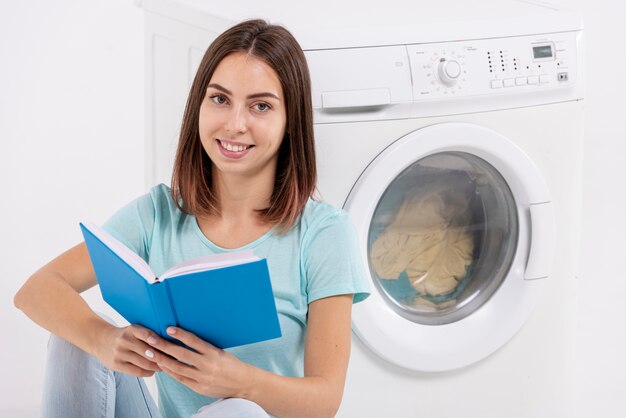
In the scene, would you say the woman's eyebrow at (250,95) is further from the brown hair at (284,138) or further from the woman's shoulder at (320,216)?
the woman's shoulder at (320,216)

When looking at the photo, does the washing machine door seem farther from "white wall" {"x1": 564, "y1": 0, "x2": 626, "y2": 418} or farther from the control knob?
"white wall" {"x1": 564, "y1": 0, "x2": 626, "y2": 418}

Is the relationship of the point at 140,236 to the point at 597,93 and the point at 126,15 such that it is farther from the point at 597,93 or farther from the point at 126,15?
the point at 597,93

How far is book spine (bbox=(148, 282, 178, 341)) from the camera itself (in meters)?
1.16

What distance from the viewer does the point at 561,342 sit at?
1.91 m

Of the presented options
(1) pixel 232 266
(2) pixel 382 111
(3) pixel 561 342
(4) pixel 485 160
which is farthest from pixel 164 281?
(3) pixel 561 342

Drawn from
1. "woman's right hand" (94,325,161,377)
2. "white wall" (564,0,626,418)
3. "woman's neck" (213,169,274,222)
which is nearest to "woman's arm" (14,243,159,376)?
"woman's right hand" (94,325,161,377)

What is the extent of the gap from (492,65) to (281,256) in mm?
561

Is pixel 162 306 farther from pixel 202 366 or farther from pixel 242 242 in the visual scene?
pixel 242 242

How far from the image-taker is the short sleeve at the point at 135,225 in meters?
1.50

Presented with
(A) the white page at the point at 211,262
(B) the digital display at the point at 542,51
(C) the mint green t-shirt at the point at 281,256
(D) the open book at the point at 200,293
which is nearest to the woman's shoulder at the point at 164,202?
(C) the mint green t-shirt at the point at 281,256

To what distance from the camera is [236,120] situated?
1.40 m

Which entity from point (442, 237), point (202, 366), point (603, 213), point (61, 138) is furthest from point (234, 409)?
point (603, 213)

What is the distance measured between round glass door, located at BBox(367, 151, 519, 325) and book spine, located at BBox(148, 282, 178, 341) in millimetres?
598

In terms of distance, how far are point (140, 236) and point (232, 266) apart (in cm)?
A: 40
